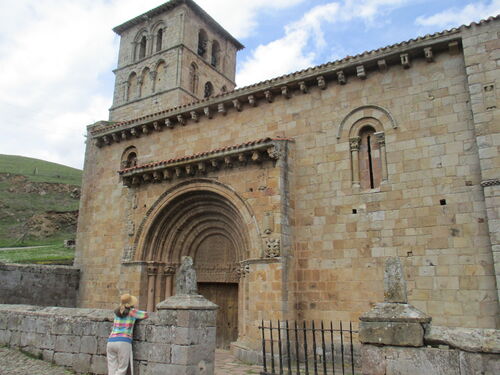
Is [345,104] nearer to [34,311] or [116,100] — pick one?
[34,311]

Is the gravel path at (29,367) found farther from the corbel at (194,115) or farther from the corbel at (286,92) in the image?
the corbel at (194,115)

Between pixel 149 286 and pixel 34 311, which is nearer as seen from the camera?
pixel 34 311

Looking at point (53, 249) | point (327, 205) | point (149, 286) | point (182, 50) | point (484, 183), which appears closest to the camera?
point (484, 183)

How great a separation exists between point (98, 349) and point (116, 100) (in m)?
17.7

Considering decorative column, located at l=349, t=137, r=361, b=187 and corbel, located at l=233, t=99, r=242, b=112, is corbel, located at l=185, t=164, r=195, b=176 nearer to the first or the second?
corbel, located at l=233, t=99, r=242, b=112

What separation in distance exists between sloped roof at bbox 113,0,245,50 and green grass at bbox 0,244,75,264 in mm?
12552

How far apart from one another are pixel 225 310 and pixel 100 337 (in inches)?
214

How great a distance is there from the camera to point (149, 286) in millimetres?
12234

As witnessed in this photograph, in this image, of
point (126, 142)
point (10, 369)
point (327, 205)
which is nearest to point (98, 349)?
point (10, 369)

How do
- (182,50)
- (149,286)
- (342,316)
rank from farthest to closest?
1. (182,50)
2. (149,286)
3. (342,316)

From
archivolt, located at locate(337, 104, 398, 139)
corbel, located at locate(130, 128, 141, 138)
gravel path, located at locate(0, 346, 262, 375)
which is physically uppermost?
corbel, located at locate(130, 128, 141, 138)

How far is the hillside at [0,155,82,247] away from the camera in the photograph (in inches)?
1095

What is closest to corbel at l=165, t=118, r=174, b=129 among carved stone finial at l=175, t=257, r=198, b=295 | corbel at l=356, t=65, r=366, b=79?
corbel at l=356, t=65, r=366, b=79

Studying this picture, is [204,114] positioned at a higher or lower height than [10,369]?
higher
